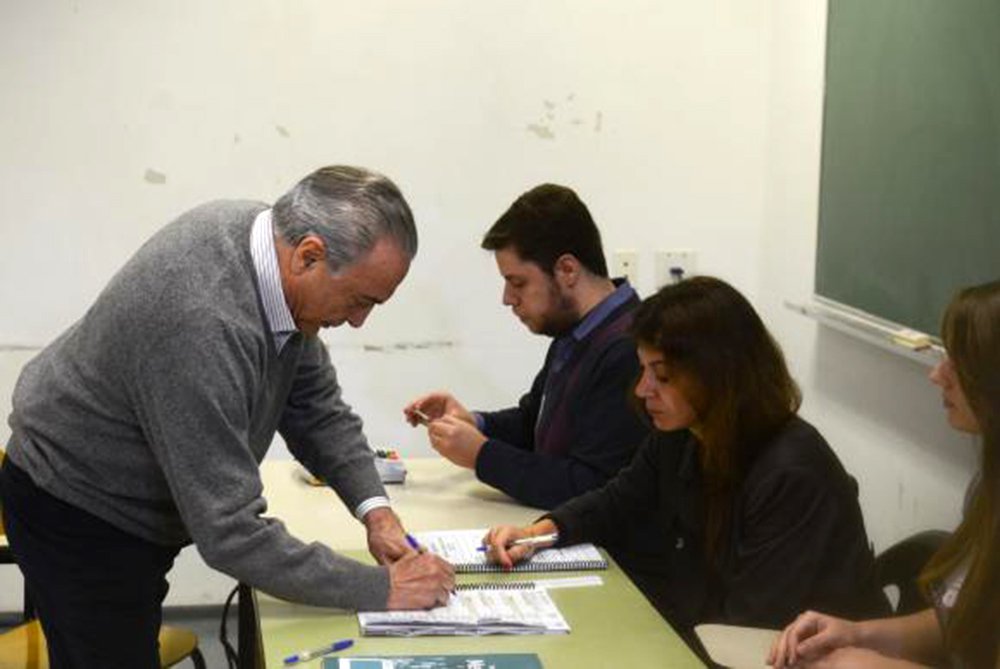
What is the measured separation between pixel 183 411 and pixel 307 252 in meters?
0.29

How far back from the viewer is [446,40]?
11.1 feet

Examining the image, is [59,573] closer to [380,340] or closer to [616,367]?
[616,367]

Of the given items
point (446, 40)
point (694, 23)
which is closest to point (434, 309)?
point (446, 40)

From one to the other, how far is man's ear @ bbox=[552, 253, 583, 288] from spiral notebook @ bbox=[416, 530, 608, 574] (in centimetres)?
63

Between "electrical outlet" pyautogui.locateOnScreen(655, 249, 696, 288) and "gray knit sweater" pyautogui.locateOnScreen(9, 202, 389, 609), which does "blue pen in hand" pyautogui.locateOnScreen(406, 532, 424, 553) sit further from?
"electrical outlet" pyautogui.locateOnScreen(655, 249, 696, 288)

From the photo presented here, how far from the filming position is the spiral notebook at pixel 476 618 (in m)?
1.66

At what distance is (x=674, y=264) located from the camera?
11.7 ft

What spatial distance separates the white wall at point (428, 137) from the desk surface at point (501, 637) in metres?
1.26

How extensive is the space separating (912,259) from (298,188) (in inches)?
54.5

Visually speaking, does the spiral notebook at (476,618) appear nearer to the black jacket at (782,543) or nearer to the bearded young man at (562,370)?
the black jacket at (782,543)

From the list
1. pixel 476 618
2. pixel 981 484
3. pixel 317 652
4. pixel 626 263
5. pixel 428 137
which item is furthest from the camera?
pixel 626 263

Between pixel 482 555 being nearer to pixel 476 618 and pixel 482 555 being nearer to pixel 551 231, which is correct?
pixel 476 618

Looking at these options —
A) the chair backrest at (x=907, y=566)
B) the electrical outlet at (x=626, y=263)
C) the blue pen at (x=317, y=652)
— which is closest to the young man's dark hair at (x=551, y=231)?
the chair backrest at (x=907, y=566)

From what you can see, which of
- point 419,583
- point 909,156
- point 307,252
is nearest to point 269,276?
point 307,252
